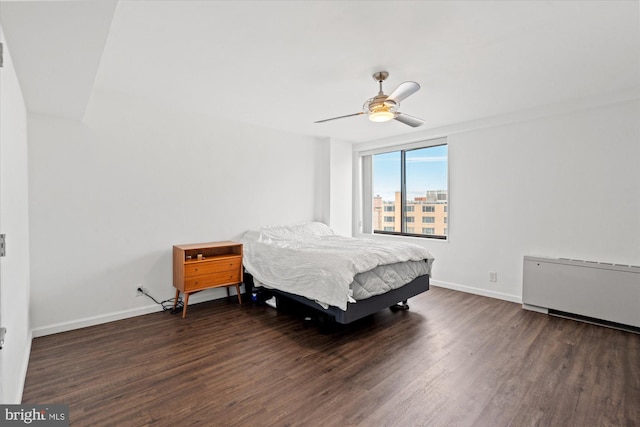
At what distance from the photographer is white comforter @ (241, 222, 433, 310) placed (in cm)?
282

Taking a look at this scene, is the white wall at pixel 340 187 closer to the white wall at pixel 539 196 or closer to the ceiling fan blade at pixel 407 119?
the white wall at pixel 539 196

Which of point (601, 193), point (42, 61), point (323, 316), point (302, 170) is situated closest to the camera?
point (42, 61)

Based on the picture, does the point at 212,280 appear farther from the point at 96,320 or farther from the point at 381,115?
the point at 381,115

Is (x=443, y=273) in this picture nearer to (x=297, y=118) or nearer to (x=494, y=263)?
(x=494, y=263)

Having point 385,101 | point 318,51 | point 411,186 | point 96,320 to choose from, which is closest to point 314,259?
point 385,101

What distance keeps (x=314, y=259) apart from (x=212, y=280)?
4.45 feet

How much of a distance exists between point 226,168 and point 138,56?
73.9 inches

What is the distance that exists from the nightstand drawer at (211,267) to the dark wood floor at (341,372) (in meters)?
0.50

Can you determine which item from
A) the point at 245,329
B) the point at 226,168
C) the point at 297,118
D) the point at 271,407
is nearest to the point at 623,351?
the point at 271,407

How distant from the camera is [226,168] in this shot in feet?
13.9
